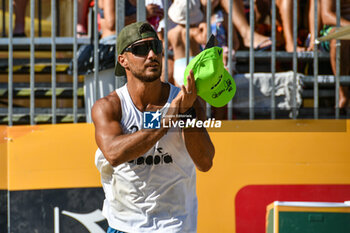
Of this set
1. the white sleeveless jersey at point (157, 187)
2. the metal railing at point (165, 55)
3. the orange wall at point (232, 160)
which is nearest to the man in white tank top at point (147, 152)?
the white sleeveless jersey at point (157, 187)

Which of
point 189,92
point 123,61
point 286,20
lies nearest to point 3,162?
point 123,61

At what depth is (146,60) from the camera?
2982 mm

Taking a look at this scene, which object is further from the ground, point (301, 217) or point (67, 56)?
point (67, 56)

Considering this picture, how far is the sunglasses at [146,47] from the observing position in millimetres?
2986

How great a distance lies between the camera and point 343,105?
4.68m

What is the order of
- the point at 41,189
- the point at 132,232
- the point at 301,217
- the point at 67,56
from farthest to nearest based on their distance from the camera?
1. the point at 67,56
2. the point at 41,189
3. the point at 301,217
4. the point at 132,232

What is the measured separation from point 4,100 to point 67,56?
69 cm

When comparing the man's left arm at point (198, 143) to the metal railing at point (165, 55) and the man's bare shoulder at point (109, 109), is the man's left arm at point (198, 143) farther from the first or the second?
the metal railing at point (165, 55)

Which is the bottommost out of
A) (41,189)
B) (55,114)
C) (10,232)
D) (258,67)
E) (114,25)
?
(10,232)

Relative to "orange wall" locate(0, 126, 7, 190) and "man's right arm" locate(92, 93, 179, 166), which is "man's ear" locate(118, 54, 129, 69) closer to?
"man's right arm" locate(92, 93, 179, 166)

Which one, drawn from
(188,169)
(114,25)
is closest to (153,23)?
(114,25)

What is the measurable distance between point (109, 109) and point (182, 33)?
1.69 metres

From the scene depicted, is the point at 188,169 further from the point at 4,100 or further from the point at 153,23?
the point at 4,100

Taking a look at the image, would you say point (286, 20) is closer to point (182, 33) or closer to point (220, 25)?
point (220, 25)
